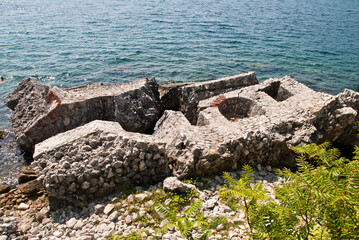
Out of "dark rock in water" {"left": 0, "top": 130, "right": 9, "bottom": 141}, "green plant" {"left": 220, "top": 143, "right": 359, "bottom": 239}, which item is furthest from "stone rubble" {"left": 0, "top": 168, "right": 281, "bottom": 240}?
"dark rock in water" {"left": 0, "top": 130, "right": 9, "bottom": 141}

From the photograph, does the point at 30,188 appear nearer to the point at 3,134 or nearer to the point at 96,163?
the point at 96,163

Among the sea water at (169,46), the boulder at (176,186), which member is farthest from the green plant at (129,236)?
the sea water at (169,46)

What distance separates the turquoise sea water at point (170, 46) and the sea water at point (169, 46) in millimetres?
66

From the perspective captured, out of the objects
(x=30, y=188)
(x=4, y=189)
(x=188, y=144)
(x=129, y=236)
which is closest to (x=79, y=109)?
(x=30, y=188)

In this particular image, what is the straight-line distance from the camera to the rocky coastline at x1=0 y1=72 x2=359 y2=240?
16.5 feet

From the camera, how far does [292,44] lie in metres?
23.2

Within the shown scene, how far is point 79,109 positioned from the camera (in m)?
7.40

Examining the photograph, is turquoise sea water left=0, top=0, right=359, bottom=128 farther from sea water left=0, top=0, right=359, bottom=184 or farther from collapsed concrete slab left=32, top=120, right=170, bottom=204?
collapsed concrete slab left=32, top=120, right=170, bottom=204

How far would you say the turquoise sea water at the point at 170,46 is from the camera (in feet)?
53.3

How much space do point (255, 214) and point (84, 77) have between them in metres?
14.7

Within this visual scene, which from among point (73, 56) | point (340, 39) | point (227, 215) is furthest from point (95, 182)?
point (340, 39)

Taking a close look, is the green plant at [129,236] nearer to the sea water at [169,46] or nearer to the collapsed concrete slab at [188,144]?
the collapsed concrete slab at [188,144]

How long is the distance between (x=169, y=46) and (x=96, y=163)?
1769 centimetres

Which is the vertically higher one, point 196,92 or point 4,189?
point 196,92
